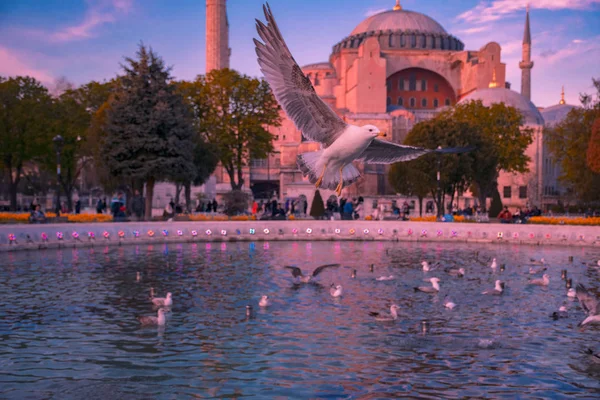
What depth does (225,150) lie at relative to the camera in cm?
4306

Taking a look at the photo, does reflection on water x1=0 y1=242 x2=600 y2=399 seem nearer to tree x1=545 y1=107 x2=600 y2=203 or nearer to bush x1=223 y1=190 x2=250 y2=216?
bush x1=223 y1=190 x2=250 y2=216

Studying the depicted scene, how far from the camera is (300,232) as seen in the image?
2708 cm

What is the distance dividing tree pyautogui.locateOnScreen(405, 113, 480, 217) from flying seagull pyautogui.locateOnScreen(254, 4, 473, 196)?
26.4 meters

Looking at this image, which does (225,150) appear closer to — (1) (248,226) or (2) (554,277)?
(1) (248,226)

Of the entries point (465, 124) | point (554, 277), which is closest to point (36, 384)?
point (554, 277)

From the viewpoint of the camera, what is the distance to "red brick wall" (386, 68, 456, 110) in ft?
265

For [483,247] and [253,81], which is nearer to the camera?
[483,247]

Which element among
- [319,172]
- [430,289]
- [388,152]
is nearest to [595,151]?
[430,289]

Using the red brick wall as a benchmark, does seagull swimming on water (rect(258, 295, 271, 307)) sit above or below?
below

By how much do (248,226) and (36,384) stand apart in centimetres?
1866

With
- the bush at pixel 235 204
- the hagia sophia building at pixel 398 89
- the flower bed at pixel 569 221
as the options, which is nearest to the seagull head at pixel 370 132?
the flower bed at pixel 569 221

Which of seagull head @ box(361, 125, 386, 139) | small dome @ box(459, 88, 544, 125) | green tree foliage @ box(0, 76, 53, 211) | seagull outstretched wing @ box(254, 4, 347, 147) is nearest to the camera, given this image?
seagull outstretched wing @ box(254, 4, 347, 147)

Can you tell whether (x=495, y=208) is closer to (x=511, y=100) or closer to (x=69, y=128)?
(x=69, y=128)

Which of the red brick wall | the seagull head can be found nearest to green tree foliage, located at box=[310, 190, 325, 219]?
the seagull head
